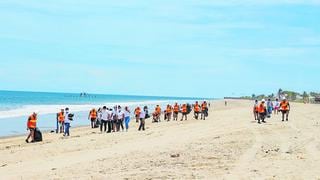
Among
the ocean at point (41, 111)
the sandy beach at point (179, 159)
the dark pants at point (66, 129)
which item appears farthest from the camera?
the ocean at point (41, 111)

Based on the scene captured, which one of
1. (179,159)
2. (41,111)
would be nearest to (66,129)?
(179,159)

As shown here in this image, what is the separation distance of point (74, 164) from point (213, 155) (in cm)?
358

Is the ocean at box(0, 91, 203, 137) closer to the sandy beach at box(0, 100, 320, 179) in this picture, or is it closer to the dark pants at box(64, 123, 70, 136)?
the dark pants at box(64, 123, 70, 136)

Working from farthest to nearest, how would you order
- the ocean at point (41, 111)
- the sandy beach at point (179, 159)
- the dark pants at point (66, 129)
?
1. the ocean at point (41, 111)
2. the dark pants at point (66, 129)
3. the sandy beach at point (179, 159)

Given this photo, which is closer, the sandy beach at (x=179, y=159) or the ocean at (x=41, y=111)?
the sandy beach at (x=179, y=159)

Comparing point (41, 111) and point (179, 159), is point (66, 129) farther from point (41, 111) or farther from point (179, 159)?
point (41, 111)

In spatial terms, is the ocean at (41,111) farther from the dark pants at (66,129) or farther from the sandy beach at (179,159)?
the sandy beach at (179,159)

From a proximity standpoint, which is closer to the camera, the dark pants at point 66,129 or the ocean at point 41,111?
the dark pants at point 66,129

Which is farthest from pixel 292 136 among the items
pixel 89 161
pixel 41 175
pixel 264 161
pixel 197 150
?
pixel 41 175

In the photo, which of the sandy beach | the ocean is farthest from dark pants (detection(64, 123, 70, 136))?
the sandy beach

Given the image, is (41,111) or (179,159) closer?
(179,159)

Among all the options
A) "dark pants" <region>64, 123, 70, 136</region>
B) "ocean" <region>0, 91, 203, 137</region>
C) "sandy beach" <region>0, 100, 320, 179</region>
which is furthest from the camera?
"ocean" <region>0, 91, 203, 137</region>

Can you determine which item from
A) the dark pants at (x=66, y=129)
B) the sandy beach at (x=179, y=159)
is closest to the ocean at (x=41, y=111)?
the dark pants at (x=66, y=129)

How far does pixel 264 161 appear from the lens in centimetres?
1339
